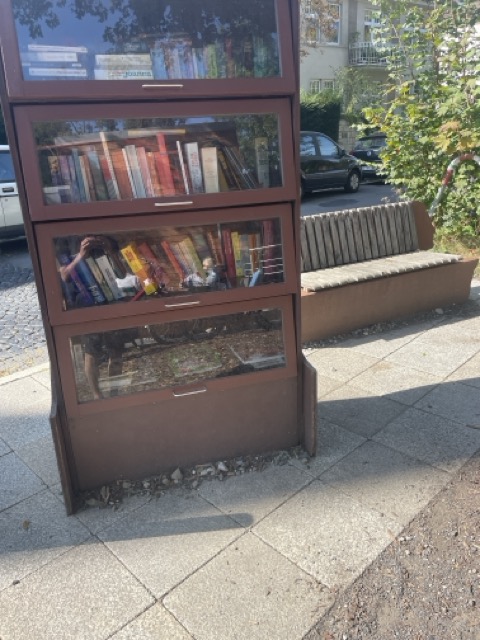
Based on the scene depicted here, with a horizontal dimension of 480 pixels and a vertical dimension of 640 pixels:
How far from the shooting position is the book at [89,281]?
2.30m

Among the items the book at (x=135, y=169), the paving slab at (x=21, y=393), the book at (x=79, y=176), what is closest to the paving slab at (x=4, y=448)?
the paving slab at (x=21, y=393)

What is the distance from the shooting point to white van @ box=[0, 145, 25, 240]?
8.11 m

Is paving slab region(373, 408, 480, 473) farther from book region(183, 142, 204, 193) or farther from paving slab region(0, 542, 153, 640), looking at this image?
book region(183, 142, 204, 193)

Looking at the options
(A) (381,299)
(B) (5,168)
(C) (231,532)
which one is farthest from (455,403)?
(B) (5,168)

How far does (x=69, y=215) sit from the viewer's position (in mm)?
2135

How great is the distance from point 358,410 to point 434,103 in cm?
496

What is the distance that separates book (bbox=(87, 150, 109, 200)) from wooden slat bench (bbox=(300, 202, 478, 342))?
2294mm

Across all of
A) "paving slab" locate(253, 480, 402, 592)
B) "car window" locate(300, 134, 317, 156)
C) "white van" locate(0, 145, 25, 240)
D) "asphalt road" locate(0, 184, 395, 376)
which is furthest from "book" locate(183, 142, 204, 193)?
"car window" locate(300, 134, 317, 156)

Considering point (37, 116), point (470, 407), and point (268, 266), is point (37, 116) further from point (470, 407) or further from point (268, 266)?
point (470, 407)

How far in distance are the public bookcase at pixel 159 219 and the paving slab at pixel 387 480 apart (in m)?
0.31

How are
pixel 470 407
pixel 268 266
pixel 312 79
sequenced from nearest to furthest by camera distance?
pixel 268 266
pixel 470 407
pixel 312 79

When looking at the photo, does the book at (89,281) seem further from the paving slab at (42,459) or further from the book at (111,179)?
the paving slab at (42,459)

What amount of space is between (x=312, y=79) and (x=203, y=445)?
24.3 metres

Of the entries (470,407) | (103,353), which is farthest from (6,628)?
(470,407)
